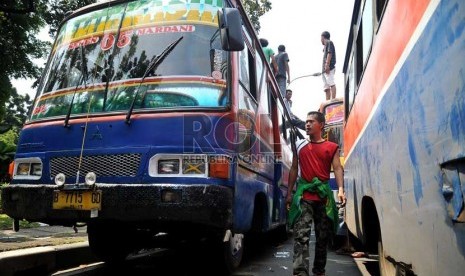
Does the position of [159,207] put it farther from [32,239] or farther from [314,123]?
[32,239]

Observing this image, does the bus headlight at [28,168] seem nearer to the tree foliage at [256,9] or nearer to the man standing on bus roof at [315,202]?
the man standing on bus roof at [315,202]

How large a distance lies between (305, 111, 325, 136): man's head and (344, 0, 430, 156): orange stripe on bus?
429 mm

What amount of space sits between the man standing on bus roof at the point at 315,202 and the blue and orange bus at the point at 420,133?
756 mm

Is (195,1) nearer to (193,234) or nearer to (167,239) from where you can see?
(193,234)

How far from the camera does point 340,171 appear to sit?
417 centimetres

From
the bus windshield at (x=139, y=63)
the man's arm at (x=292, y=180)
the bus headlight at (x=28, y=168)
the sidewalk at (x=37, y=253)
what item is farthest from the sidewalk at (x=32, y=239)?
the man's arm at (x=292, y=180)

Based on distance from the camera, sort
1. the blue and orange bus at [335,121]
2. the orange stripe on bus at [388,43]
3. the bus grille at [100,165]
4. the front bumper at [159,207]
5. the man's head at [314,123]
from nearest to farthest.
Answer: the orange stripe on bus at [388,43]
the front bumper at [159,207]
the bus grille at [100,165]
the man's head at [314,123]
the blue and orange bus at [335,121]

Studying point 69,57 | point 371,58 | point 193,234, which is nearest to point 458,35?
point 371,58

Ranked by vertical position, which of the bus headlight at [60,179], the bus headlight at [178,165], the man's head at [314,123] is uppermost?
the man's head at [314,123]

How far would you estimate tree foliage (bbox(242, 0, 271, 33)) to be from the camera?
17.1m

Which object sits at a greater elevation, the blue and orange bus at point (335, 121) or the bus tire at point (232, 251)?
the blue and orange bus at point (335, 121)

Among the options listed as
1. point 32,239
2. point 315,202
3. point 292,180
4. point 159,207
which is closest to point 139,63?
point 159,207

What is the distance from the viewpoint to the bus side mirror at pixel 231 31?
360 centimetres

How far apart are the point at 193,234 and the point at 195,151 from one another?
99 centimetres
